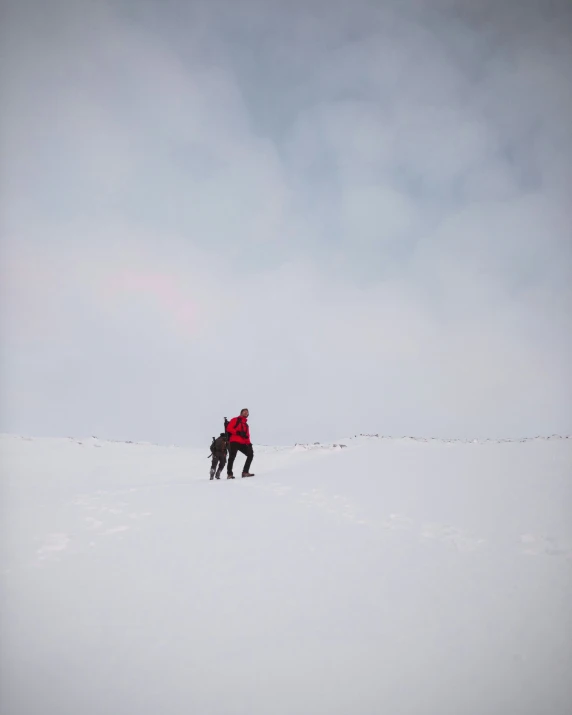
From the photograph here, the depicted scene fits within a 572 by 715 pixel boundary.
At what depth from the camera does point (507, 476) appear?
8.30 metres

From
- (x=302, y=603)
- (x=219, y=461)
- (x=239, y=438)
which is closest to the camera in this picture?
(x=302, y=603)

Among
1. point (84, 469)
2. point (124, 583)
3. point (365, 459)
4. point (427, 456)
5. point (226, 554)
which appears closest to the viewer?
point (124, 583)

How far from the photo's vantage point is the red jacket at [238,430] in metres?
12.5

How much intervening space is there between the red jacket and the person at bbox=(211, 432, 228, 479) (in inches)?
45.9

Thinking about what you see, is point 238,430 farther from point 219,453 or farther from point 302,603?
point 302,603

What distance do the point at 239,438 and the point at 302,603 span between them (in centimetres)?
780

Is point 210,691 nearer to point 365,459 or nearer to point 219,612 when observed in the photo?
point 219,612

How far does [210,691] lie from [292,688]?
Result: 2.66 ft

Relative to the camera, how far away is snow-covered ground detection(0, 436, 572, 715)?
384 cm

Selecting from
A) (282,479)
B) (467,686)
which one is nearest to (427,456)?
(282,479)

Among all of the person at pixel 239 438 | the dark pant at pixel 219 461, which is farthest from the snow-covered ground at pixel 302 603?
the dark pant at pixel 219 461

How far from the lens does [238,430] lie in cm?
1257

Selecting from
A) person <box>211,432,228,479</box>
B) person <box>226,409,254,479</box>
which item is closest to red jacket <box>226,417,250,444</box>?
person <box>226,409,254,479</box>

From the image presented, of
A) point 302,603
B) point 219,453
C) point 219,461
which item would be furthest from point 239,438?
point 302,603
